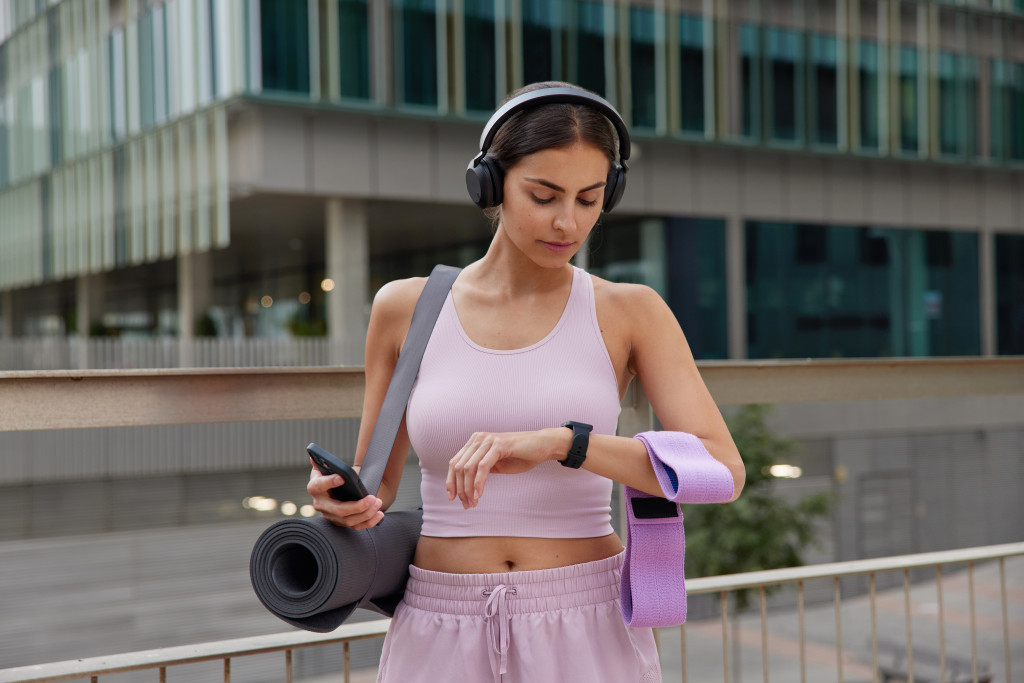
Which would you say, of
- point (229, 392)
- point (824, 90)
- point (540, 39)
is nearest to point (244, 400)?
point (229, 392)

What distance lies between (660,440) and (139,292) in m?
34.8

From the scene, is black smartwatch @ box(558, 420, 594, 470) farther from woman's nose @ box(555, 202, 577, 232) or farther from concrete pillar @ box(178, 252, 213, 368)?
concrete pillar @ box(178, 252, 213, 368)

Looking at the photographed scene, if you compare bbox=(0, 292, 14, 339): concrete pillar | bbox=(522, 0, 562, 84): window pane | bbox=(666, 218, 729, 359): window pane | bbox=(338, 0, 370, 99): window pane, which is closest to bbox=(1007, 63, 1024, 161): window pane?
bbox=(666, 218, 729, 359): window pane

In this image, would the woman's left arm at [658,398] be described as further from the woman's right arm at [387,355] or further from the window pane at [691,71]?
the window pane at [691,71]

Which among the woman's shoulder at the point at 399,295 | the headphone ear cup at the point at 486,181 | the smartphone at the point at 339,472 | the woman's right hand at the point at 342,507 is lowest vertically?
the woman's right hand at the point at 342,507

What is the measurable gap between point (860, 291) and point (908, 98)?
4.71 m

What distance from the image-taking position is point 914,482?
2284 cm

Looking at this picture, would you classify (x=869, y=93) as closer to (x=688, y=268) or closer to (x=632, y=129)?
(x=688, y=268)

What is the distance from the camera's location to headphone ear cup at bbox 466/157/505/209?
1.80m

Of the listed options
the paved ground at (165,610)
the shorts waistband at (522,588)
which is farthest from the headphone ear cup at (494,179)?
the paved ground at (165,610)

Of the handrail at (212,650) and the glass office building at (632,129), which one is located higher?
the glass office building at (632,129)

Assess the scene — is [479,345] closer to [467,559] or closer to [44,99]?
[467,559]

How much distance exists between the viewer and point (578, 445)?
164 centimetres

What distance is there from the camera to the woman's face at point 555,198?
5.66 ft
